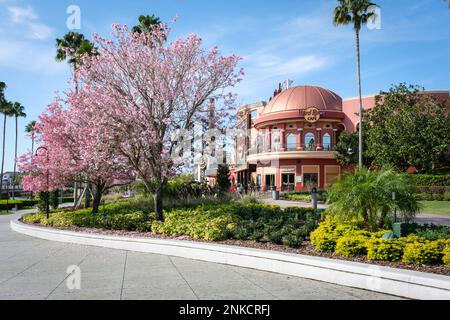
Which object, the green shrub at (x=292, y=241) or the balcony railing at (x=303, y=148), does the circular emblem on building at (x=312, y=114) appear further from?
the green shrub at (x=292, y=241)

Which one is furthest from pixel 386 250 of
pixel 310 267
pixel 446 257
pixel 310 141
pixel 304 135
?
pixel 304 135

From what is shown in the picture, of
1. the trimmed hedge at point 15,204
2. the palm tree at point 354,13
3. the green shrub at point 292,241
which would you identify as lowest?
the trimmed hedge at point 15,204

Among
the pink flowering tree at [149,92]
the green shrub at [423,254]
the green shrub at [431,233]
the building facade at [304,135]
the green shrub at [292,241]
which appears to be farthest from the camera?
the building facade at [304,135]

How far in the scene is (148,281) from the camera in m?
7.65

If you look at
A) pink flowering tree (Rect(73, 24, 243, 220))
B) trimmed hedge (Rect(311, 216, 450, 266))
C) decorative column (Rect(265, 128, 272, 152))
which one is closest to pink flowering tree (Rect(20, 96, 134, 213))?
pink flowering tree (Rect(73, 24, 243, 220))

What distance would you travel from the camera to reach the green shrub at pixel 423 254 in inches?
294

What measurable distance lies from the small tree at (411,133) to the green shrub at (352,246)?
78.5ft

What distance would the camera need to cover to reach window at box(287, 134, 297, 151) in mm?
43906

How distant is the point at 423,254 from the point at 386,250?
0.66m

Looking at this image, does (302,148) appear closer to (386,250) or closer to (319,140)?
(319,140)

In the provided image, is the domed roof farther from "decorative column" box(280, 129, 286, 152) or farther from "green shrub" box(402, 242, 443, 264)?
"green shrub" box(402, 242, 443, 264)

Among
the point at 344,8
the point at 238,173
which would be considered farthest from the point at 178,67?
the point at 238,173

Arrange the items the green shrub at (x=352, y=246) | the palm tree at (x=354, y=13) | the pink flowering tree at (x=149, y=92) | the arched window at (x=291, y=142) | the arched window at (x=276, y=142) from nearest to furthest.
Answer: the green shrub at (x=352, y=246)
the pink flowering tree at (x=149, y=92)
the palm tree at (x=354, y=13)
the arched window at (x=291, y=142)
the arched window at (x=276, y=142)

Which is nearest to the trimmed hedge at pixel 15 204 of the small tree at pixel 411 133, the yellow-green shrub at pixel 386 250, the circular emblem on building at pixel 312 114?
the circular emblem on building at pixel 312 114
